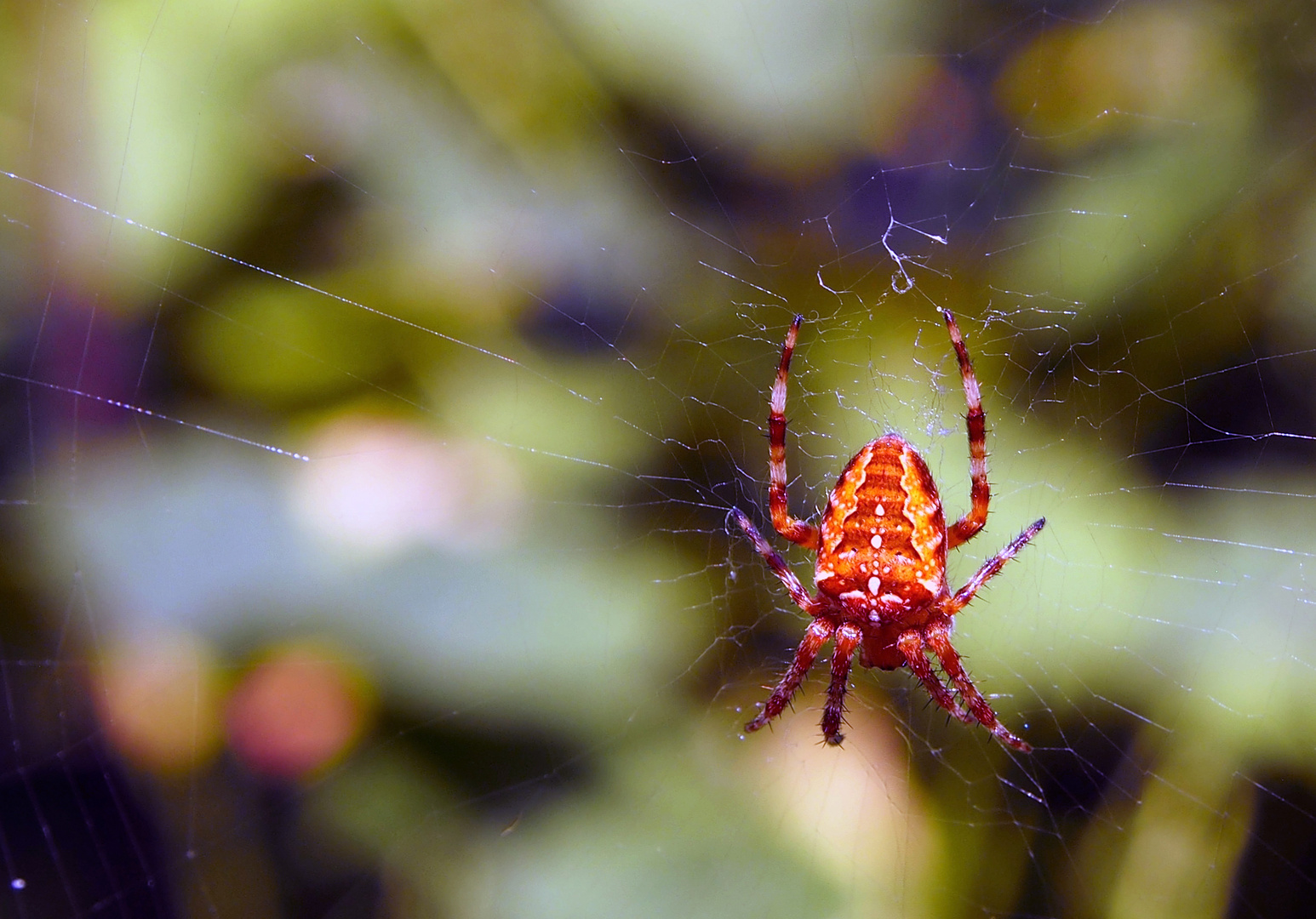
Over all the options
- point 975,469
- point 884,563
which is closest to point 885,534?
point 884,563

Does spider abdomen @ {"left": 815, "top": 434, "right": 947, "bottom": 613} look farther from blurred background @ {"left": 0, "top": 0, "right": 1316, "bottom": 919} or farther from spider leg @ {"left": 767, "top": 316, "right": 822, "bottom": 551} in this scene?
blurred background @ {"left": 0, "top": 0, "right": 1316, "bottom": 919}

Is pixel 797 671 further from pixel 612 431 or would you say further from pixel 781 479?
pixel 612 431

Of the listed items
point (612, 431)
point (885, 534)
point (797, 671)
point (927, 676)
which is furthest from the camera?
point (612, 431)

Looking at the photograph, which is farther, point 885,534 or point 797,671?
point 797,671

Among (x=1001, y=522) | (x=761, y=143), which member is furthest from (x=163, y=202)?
(x=1001, y=522)

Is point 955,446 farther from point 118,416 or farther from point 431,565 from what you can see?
point 118,416

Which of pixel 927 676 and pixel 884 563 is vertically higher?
Result: pixel 884 563

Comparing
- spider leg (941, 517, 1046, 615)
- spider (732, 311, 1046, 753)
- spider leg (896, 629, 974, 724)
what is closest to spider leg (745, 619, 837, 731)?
spider (732, 311, 1046, 753)

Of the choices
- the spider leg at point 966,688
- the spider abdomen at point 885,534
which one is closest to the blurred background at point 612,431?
the spider leg at point 966,688
